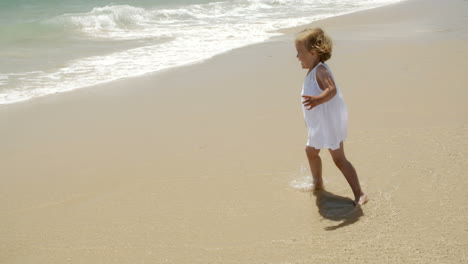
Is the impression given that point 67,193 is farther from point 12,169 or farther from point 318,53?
point 318,53

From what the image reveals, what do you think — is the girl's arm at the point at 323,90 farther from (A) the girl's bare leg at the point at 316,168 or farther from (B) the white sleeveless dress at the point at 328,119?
(A) the girl's bare leg at the point at 316,168

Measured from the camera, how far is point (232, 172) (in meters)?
3.59

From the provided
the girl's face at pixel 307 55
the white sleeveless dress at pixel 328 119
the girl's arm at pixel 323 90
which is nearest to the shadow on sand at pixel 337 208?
the white sleeveless dress at pixel 328 119

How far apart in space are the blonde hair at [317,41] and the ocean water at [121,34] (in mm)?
4013

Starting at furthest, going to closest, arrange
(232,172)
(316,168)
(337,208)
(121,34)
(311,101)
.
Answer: (121,34) → (232,172) → (316,168) → (337,208) → (311,101)

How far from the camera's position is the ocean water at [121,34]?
23.0ft

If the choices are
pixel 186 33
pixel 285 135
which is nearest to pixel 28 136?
pixel 285 135

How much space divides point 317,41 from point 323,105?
37 centimetres

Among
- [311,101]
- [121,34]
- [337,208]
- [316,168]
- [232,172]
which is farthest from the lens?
[121,34]

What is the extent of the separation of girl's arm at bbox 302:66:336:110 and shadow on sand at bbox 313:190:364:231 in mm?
580

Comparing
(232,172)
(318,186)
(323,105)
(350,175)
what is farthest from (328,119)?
(232,172)

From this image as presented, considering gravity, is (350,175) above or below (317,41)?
below

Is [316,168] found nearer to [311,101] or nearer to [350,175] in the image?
[350,175]

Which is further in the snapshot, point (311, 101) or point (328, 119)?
point (328, 119)
